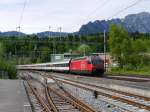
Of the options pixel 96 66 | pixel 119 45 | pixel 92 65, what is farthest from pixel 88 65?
pixel 119 45

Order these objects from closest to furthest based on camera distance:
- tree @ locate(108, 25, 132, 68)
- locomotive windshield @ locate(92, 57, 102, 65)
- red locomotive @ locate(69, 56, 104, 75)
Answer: red locomotive @ locate(69, 56, 104, 75) < locomotive windshield @ locate(92, 57, 102, 65) < tree @ locate(108, 25, 132, 68)

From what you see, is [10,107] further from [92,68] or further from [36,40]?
[36,40]

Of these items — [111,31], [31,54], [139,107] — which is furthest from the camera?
[31,54]

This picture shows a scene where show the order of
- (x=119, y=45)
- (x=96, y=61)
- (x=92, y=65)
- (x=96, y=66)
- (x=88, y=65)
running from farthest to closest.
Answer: (x=119, y=45) < (x=96, y=61) < (x=88, y=65) < (x=96, y=66) < (x=92, y=65)

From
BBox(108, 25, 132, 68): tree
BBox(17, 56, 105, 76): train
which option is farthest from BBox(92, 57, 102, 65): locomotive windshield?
BBox(108, 25, 132, 68): tree

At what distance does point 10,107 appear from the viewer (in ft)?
74.2

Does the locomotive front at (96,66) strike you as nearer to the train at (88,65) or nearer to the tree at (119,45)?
the train at (88,65)

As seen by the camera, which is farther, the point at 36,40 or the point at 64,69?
the point at 36,40

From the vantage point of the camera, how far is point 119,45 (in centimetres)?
9238

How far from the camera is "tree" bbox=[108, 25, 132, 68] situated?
90.9 m

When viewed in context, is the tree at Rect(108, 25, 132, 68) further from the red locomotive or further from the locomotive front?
the locomotive front

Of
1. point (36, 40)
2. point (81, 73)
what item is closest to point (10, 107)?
point (81, 73)

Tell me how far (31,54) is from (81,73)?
87.4m

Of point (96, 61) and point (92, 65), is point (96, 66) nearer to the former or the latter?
point (92, 65)
